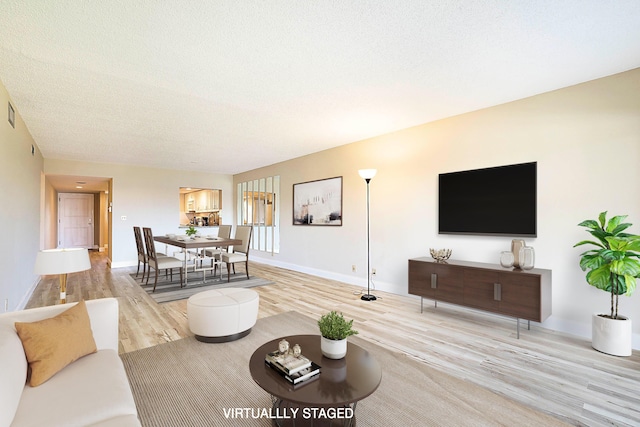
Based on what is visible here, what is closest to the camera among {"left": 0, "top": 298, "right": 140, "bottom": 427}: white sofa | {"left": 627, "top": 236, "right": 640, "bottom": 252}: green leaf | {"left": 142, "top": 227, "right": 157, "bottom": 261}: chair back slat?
{"left": 0, "top": 298, "right": 140, "bottom": 427}: white sofa

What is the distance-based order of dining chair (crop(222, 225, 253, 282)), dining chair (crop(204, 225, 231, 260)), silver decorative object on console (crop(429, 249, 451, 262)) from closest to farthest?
1. silver decorative object on console (crop(429, 249, 451, 262))
2. dining chair (crop(222, 225, 253, 282))
3. dining chair (crop(204, 225, 231, 260))

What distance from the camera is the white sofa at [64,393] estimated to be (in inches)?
47.7

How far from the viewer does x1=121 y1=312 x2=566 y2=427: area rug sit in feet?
5.97

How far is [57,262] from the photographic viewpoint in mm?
2176

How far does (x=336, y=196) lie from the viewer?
5879 mm

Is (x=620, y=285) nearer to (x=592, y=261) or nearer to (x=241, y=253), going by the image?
(x=592, y=261)

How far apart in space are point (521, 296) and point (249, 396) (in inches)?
111

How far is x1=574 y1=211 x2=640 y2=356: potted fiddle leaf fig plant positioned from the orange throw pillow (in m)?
4.05

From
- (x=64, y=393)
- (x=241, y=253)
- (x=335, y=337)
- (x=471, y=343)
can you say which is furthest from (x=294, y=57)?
(x=241, y=253)

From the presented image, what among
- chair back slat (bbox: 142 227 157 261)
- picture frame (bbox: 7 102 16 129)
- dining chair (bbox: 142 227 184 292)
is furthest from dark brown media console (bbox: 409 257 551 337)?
picture frame (bbox: 7 102 16 129)

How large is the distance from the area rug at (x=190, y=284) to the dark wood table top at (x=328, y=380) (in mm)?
3301

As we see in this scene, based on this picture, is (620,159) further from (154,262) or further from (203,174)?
(203,174)

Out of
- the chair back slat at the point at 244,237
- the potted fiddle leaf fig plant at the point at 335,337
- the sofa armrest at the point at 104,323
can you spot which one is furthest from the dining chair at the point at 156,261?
the potted fiddle leaf fig plant at the point at 335,337

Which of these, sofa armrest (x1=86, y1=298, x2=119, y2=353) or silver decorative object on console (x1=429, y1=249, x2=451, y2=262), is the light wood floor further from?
sofa armrest (x1=86, y1=298, x2=119, y2=353)
